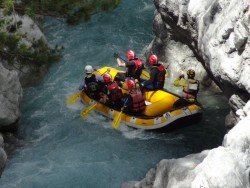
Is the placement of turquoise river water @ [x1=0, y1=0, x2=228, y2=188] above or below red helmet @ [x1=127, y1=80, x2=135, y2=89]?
below

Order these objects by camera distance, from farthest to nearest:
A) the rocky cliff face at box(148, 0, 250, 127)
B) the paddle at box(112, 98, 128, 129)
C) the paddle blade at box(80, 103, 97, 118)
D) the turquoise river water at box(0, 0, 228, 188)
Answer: the paddle blade at box(80, 103, 97, 118)
the paddle at box(112, 98, 128, 129)
the turquoise river water at box(0, 0, 228, 188)
the rocky cliff face at box(148, 0, 250, 127)

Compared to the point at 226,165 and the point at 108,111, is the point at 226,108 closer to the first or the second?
the point at 108,111

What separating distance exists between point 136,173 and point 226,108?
4.08 m

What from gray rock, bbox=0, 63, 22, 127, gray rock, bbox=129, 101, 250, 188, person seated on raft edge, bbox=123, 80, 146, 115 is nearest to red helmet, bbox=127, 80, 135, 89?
person seated on raft edge, bbox=123, 80, 146, 115

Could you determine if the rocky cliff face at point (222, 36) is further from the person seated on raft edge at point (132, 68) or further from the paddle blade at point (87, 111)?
the paddle blade at point (87, 111)

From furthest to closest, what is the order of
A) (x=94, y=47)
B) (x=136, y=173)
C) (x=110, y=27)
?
1. (x=110, y=27)
2. (x=94, y=47)
3. (x=136, y=173)

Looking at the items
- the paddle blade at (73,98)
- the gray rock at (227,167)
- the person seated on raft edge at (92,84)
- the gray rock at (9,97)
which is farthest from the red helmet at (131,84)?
the gray rock at (227,167)

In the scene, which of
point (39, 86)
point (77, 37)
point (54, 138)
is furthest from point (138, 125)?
point (77, 37)

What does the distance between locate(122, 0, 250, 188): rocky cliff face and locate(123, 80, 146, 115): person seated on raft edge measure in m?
2.25

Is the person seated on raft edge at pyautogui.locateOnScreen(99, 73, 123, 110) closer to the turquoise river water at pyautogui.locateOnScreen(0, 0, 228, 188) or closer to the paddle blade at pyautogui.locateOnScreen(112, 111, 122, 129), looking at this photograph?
the paddle blade at pyautogui.locateOnScreen(112, 111, 122, 129)

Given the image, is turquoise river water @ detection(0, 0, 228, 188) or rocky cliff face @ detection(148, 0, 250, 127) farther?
turquoise river water @ detection(0, 0, 228, 188)

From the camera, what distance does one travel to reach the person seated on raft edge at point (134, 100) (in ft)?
42.7

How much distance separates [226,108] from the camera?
1442cm

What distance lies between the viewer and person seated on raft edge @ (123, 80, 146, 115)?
13008mm
